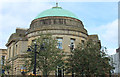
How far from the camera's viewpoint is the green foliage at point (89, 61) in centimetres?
2685

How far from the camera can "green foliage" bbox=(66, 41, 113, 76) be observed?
26.9 metres

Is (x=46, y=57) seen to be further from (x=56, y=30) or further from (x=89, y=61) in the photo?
(x=56, y=30)

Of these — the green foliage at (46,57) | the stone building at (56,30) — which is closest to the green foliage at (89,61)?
the green foliage at (46,57)

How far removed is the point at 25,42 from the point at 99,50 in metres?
18.0

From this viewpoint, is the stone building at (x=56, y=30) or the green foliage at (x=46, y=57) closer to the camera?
the green foliage at (x=46, y=57)

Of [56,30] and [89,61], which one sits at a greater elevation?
[56,30]

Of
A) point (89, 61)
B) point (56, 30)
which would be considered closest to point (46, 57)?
point (89, 61)

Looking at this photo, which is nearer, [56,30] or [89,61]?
[89,61]

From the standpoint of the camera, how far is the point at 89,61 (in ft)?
88.0

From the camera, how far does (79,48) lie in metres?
29.9

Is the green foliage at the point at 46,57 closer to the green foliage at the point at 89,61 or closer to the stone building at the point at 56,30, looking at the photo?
the green foliage at the point at 89,61

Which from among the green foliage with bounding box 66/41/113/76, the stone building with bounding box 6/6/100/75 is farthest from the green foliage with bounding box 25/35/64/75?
the stone building with bounding box 6/6/100/75

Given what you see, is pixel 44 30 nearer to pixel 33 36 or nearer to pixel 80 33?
pixel 33 36

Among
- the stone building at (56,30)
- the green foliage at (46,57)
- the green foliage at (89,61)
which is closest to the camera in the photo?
the green foliage at (89,61)
